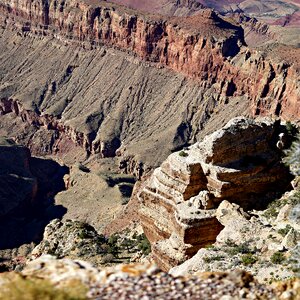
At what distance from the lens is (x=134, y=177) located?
103 metres

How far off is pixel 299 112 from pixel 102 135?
4617cm

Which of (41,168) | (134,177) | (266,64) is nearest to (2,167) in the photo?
(41,168)

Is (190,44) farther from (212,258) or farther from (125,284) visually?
(125,284)

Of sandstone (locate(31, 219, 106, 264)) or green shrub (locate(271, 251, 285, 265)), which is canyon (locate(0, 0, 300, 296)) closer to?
sandstone (locate(31, 219, 106, 264))

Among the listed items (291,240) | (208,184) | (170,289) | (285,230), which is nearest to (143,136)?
(208,184)

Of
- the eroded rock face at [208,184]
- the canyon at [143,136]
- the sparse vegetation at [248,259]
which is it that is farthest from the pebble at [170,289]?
the eroded rock face at [208,184]

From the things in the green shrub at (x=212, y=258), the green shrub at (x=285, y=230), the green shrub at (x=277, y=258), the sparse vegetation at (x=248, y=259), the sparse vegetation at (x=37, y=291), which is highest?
the sparse vegetation at (x=37, y=291)

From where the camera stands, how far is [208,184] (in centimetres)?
3922

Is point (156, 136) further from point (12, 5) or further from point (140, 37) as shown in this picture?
point (12, 5)

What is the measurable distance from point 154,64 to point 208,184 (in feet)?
309

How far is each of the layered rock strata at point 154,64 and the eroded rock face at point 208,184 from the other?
5769 cm

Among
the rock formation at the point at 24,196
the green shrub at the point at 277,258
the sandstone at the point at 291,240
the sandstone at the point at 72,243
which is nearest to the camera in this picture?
the green shrub at the point at 277,258

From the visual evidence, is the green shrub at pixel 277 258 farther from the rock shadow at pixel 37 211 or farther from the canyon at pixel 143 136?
the rock shadow at pixel 37 211

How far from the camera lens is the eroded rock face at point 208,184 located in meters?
37.6
